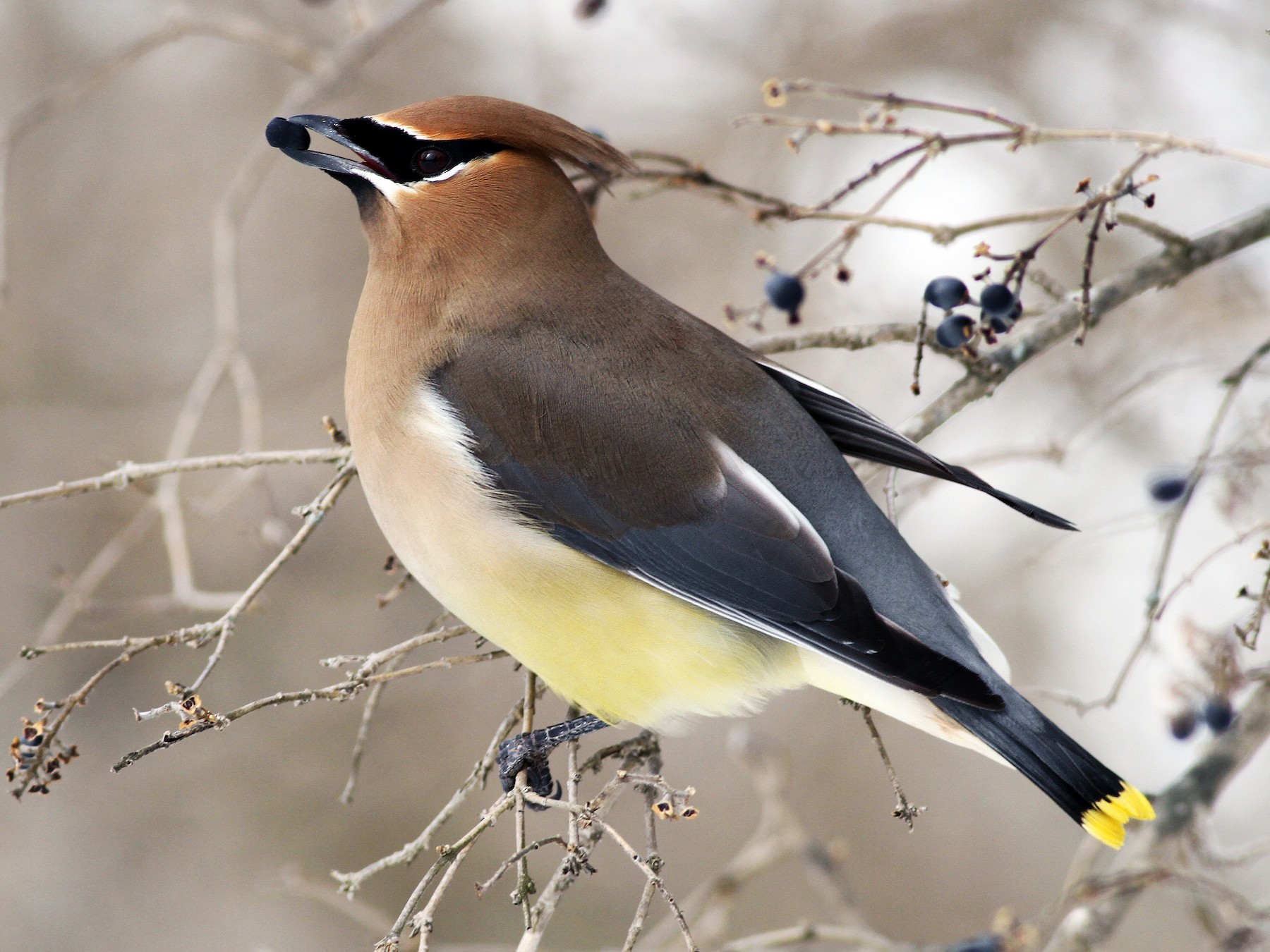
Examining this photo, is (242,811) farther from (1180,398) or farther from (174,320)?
(1180,398)

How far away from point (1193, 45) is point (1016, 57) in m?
0.94

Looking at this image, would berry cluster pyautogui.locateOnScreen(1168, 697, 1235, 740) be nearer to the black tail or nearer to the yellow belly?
the black tail

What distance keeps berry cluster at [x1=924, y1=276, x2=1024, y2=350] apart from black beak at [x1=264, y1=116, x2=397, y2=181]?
4.24 feet

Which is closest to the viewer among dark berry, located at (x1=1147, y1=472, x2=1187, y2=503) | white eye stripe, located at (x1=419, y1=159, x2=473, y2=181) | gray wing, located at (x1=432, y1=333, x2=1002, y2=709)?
gray wing, located at (x1=432, y1=333, x2=1002, y2=709)

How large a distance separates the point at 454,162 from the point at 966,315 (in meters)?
1.27

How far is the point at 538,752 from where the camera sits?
118 inches

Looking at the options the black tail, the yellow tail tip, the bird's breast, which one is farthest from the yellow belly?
the yellow tail tip

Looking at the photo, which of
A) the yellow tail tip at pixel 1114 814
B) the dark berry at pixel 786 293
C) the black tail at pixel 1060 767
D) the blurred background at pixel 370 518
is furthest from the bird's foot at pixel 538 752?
the blurred background at pixel 370 518

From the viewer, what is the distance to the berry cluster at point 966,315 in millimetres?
3061

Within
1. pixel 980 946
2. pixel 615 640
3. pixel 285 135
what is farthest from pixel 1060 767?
pixel 285 135

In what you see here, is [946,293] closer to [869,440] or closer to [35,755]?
[869,440]

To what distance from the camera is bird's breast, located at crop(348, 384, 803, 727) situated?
116 inches

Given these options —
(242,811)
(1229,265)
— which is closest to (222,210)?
(1229,265)

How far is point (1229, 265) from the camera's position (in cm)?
462
